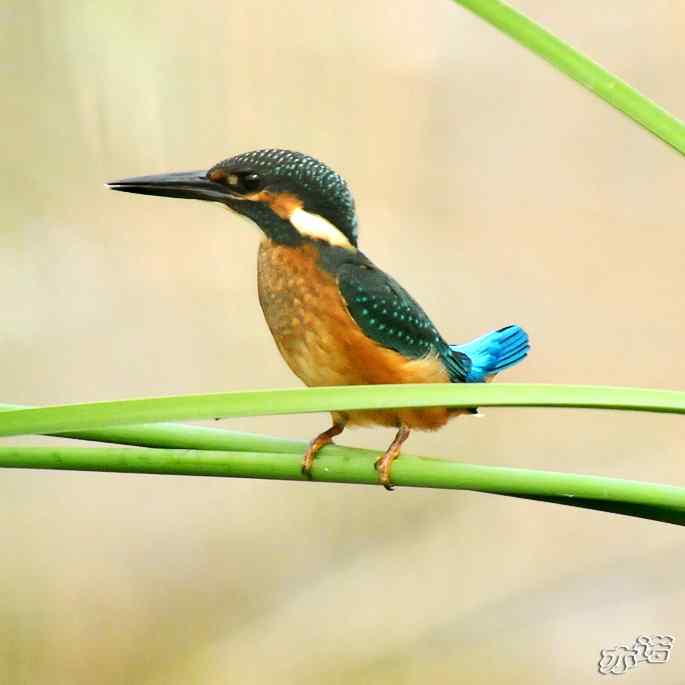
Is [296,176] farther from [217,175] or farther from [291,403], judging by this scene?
[291,403]

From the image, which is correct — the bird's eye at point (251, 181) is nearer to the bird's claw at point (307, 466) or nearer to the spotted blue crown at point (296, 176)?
the spotted blue crown at point (296, 176)

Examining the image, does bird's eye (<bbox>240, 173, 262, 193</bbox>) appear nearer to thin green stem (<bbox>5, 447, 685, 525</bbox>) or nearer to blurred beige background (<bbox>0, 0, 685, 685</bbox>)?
thin green stem (<bbox>5, 447, 685, 525</bbox>)

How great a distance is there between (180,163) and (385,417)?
1.22m

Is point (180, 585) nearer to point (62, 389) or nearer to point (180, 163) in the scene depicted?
point (62, 389)

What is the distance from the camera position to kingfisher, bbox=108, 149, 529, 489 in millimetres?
999

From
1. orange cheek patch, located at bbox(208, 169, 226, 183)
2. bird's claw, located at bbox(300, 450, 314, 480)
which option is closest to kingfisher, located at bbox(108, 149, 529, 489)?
orange cheek patch, located at bbox(208, 169, 226, 183)

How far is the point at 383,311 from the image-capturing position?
102cm

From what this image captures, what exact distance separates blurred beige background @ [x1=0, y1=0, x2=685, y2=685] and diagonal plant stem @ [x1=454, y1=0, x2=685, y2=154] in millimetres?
1424

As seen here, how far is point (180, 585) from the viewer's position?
6.83ft

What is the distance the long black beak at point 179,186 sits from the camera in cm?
94

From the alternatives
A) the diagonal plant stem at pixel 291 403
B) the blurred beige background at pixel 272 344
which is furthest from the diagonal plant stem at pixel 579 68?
the blurred beige background at pixel 272 344

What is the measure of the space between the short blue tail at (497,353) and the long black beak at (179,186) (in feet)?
1.02

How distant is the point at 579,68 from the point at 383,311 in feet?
1.51

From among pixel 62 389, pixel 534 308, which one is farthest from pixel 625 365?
pixel 62 389
